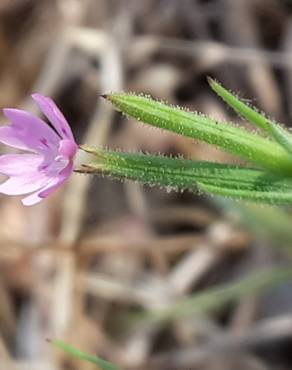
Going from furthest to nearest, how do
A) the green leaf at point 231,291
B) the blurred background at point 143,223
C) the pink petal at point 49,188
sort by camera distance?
the blurred background at point 143,223 < the green leaf at point 231,291 < the pink petal at point 49,188

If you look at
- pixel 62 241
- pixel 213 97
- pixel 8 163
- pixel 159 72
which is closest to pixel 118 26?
pixel 159 72

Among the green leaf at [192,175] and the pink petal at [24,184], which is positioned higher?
the green leaf at [192,175]

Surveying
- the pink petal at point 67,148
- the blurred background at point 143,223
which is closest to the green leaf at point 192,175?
the pink petal at point 67,148

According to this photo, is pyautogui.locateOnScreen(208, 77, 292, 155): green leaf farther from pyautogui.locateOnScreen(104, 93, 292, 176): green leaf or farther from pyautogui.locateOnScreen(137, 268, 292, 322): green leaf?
pyautogui.locateOnScreen(137, 268, 292, 322): green leaf

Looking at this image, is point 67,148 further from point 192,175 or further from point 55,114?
point 192,175

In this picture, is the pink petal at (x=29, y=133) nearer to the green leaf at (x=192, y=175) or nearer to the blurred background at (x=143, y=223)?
the green leaf at (x=192, y=175)

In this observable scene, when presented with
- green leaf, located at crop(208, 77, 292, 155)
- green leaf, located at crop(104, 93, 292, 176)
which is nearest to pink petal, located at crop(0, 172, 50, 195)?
green leaf, located at crop(104, 93, 292, 176)
